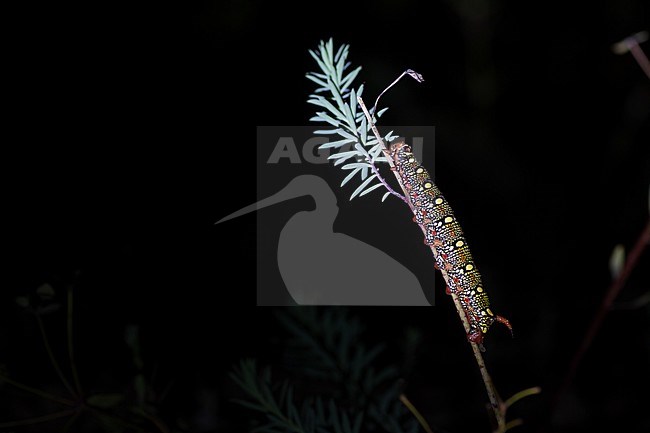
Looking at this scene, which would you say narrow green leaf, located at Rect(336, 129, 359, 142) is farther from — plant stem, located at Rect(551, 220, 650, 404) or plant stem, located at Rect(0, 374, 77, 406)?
plant stem, located at Rect(0, 374, 77, 406)

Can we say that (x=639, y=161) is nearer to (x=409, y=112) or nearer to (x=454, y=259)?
(x=409, y=112)

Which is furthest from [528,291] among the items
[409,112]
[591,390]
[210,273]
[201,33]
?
[201,33]

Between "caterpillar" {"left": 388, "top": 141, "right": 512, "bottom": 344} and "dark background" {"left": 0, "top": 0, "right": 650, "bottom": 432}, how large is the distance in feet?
2.55

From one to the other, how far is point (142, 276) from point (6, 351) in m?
0.56

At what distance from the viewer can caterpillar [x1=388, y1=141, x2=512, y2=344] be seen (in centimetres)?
35

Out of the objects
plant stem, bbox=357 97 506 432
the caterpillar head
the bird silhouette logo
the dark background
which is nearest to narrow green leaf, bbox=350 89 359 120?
plant stem, bbox=357 97 506 432

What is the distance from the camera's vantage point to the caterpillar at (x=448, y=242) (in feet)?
1.16

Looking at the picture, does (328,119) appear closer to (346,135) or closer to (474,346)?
(346,135)

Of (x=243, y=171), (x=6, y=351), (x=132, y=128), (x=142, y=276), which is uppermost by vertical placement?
(x=132, y=128)

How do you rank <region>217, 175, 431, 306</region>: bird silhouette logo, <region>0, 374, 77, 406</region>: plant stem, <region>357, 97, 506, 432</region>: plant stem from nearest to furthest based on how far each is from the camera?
1. <region>357, 97, 506, 432</region>: plant stem
2. <region>0, 374, 77, 406</region>: plant stem
3. <region>217, 175, 431, 306</region>: bird silhouette logo

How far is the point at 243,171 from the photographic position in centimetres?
164

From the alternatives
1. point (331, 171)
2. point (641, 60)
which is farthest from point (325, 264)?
point (641, 60)

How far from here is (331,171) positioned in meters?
1.05

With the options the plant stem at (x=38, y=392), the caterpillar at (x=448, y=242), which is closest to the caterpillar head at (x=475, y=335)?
the caterpillar at (x=448, y=242)
